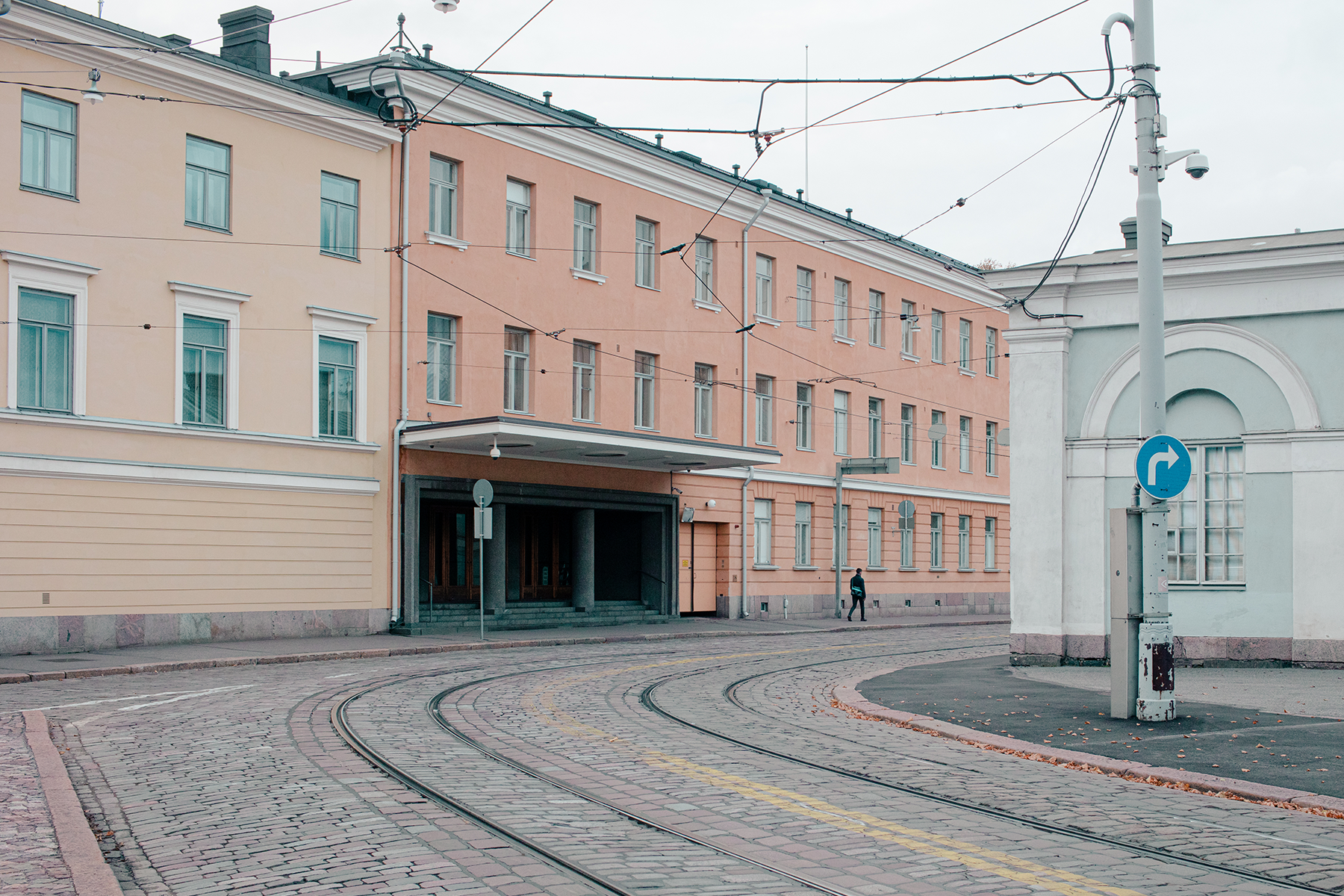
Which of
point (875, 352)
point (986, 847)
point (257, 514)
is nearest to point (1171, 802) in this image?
point (986, 847)

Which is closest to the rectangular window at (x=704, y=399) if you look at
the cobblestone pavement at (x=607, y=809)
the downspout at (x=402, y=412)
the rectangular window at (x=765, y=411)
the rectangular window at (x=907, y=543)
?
the rectangular window at (x=765, y=411)

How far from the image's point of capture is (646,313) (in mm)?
34125

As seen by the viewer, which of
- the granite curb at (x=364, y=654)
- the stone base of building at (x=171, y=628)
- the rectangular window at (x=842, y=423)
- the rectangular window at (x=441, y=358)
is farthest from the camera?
the rectangular window at (x=842, y=423)

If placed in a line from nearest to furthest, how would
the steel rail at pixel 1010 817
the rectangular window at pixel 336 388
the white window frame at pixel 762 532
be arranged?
the steel rail at pixel 1010 817 → the rectangular window at pixel 336 388 → the white window frame at pixel 762 532

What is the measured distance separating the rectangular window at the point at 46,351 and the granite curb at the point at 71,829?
1194 centimetres

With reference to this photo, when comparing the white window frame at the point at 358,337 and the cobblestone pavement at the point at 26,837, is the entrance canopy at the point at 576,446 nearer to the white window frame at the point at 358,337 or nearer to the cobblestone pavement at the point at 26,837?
the white window frame at the point at 358,337

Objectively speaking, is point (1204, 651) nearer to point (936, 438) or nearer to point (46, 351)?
point (46, 351)

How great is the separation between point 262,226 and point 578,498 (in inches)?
407

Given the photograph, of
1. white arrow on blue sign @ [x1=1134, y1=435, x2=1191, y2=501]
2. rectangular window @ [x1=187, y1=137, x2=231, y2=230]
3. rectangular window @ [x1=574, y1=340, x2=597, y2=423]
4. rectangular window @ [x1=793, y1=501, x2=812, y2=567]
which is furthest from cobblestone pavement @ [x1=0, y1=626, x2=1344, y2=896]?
rectangular window @ [x1=793, y1=501, x2=812, y2=567]

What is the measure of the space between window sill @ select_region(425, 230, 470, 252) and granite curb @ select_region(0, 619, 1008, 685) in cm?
877

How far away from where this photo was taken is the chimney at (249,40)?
89.0ft

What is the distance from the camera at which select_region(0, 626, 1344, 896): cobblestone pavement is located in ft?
22.2

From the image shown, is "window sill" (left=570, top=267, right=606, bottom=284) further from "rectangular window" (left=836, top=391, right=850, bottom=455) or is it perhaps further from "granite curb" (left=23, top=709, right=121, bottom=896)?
"granite curb" (left=23, top=709, right=121, bottom=896)

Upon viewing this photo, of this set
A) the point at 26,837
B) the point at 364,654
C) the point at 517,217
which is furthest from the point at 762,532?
the point at 26,837
